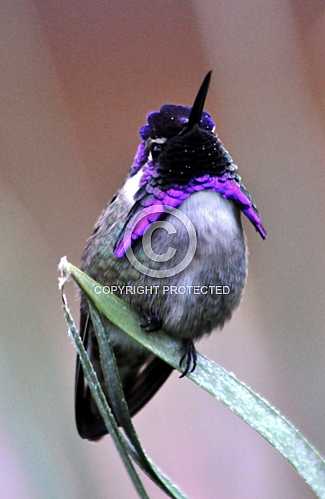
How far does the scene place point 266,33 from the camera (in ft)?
5.06

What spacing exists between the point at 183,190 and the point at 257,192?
29.8 inches

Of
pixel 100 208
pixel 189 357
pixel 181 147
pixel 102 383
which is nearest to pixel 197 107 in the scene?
pixel 181 147

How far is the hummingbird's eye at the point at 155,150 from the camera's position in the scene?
3.35 ft

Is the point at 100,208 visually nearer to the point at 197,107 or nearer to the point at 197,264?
the point at 197,264

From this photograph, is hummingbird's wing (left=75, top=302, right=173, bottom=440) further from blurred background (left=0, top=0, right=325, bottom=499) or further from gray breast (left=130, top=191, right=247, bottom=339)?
blurred background (left=0, top=0, right=325, bottom=499)

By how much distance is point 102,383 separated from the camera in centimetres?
127

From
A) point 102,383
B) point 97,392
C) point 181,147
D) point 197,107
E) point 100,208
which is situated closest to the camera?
point 97,392

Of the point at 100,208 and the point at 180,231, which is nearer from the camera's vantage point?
the point at 180,231

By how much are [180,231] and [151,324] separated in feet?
0.49

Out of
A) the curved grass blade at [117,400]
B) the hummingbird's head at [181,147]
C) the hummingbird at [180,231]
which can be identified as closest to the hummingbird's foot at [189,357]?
the hummingbird at [180,231]

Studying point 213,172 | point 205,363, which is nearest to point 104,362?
point 205,363

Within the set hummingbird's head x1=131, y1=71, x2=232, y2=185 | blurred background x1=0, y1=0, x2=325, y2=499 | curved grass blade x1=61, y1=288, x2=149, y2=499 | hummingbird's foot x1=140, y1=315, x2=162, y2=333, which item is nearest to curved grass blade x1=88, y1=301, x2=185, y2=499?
curved grass blade x1=61, y1=288, x2=149, y2=499

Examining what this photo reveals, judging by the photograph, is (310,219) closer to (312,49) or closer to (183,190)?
(312,49)

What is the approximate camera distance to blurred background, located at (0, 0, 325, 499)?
67.2 inches
